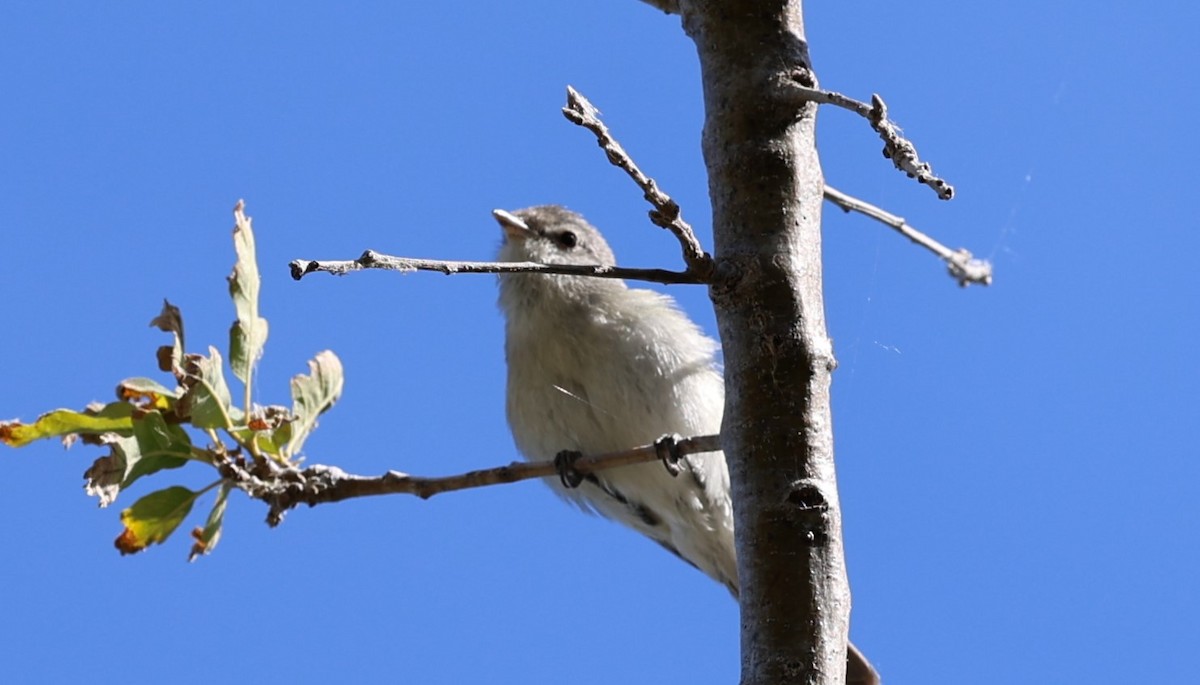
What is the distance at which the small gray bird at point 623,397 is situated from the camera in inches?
147

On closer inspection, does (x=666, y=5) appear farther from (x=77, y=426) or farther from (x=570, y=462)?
(x=570, y=462)

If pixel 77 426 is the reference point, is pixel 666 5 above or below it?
Answer: above

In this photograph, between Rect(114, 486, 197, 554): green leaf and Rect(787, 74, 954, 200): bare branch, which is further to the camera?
Rect(114, 486, 197, 554): green leaf

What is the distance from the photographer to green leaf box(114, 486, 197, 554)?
2584mm

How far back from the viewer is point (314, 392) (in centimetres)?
279

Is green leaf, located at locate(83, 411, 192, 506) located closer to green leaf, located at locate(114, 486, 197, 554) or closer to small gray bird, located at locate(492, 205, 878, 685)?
green leaf, located at locate(114, 486, 197, 554)

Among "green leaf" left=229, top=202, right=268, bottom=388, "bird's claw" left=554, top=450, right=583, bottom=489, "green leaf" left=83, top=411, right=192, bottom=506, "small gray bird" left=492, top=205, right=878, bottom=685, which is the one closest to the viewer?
"green leaf" left=83, top=411, right=192, bottom=506

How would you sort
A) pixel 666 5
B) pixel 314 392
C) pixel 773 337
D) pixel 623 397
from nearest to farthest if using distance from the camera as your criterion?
pixel 773 337 < pixel 666 5 < pixel 314 392 < pixel 623 397

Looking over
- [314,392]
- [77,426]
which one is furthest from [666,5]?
[77,426]

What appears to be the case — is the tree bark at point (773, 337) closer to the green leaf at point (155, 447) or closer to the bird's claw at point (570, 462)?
the green leaf at point (155, 447)

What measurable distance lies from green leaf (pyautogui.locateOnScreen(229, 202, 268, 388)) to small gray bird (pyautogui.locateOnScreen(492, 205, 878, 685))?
1.18 meters

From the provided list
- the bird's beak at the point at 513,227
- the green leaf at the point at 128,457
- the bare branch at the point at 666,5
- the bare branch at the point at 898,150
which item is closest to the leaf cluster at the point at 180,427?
the green leaf at the point at 128,457

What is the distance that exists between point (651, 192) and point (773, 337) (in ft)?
0.82

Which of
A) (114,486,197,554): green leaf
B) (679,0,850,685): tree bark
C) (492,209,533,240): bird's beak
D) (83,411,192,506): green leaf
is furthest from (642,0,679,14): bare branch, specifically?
(492,209,533,240): bird's beak
